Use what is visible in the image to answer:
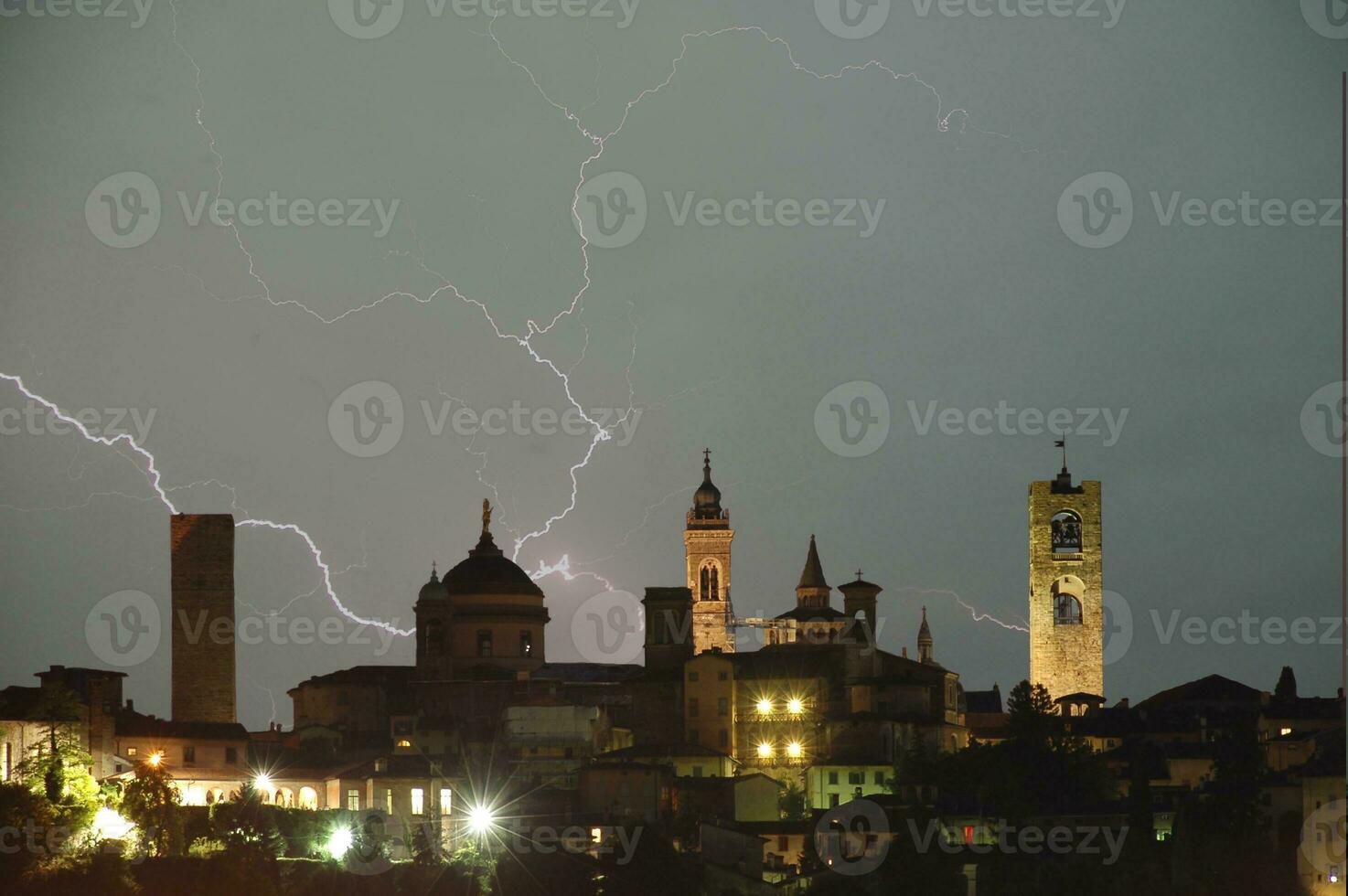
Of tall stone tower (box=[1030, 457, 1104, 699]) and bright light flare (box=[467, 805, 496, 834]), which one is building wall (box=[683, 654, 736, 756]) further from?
tall stone tower (box=[1030, 457, 1104, 699])

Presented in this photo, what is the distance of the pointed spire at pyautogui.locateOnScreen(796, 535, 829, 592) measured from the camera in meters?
127

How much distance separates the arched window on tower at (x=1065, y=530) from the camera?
387 feet

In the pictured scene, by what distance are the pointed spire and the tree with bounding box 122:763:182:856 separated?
48.0 metres

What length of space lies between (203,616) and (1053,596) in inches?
1484

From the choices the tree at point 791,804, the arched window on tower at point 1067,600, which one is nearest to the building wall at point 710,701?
the tree at point 791,804

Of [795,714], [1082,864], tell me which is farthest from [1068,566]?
[1082,864]

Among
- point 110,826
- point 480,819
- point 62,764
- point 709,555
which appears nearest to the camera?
point 110,826

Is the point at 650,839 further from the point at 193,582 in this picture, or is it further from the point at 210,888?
the point at 193,582

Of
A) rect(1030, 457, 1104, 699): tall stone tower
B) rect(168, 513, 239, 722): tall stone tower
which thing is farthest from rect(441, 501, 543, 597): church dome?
rect(1030, 457, 1104, 699): tall stone tower

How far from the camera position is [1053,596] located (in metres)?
117

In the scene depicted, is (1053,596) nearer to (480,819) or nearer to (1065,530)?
(1065,530)

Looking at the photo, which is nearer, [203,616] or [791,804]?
[791,804]

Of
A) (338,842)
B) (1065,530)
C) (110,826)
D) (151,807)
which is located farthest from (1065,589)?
(110,826)

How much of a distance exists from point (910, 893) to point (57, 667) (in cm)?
3107
